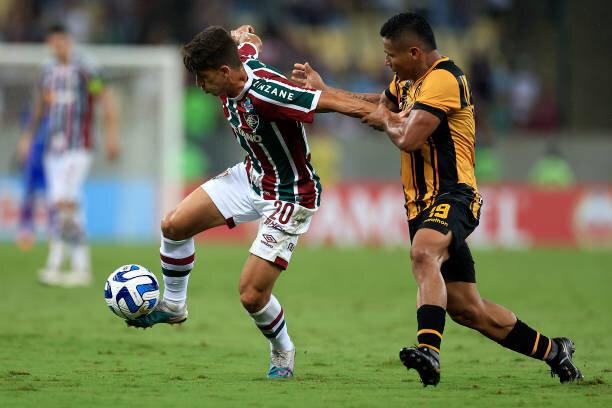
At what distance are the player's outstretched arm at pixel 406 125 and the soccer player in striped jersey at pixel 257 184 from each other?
0.10 meters

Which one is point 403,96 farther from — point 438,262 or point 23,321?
point 23,321

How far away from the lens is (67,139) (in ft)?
42.9

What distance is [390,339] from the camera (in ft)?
30.8

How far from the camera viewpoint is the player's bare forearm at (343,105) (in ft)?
21.3

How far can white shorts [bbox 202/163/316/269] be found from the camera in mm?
7078

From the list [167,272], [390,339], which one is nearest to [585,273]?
[390,339]

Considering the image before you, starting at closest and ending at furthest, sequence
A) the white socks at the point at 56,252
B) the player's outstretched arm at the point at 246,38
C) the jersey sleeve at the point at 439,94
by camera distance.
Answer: the jersey sleeve at the point at 439,94, the player's outstretched arm at the point at 246,38, the white socks at the point at 56,252

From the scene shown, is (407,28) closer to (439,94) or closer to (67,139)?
(439,94)

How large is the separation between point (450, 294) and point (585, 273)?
951 centimetres

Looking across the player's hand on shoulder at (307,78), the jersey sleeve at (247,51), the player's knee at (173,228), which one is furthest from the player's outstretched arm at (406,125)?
the player's knee at (173,228)

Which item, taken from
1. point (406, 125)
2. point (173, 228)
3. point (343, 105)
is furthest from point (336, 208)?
point (406, 125)

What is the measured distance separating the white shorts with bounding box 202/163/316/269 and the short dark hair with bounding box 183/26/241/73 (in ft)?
2.96

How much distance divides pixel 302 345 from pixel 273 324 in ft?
5.91

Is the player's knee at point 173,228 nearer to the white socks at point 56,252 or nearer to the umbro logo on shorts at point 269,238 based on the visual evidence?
→ the umbro logo on shorts at point 269,238
